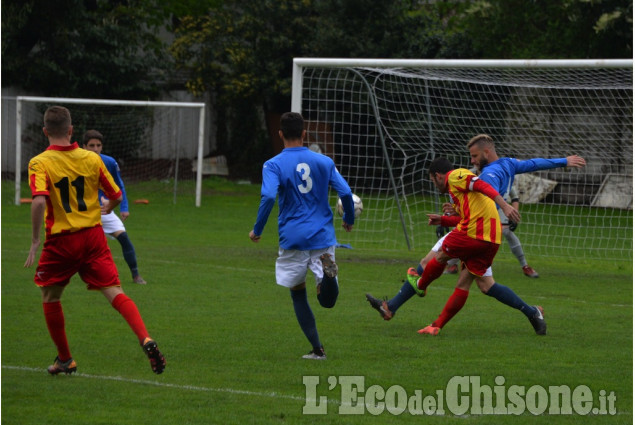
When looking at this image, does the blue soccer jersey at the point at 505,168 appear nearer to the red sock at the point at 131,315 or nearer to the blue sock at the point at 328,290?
the blue sock at the point at 328,290

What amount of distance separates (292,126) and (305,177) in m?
0.39

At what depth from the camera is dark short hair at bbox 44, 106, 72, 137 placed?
22.3 ft

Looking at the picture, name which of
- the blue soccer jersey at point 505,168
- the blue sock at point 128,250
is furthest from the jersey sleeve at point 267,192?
the blue sock at point 128,250

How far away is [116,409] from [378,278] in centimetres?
732

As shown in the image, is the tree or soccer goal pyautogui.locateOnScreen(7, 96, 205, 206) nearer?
the tree

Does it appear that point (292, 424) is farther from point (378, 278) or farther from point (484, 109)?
point (484, 109)

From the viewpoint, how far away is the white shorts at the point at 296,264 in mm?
7445

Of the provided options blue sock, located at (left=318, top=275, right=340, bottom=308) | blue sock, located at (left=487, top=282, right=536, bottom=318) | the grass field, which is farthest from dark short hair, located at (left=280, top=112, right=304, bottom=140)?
blue sock, located at (left=487, top=282, right=536, bottom=318)

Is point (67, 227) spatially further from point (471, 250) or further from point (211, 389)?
point (471, 250)

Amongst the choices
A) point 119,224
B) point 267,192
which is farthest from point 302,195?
point 119,224

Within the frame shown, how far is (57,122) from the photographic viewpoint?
680 cm

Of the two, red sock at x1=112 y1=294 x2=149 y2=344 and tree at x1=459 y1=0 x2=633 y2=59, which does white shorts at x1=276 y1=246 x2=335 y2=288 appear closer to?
red sock at x1=112 y1=294 x2=149 y2=344

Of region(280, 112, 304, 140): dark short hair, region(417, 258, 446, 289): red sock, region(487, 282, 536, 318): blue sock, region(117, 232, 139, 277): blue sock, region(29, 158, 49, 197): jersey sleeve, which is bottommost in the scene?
region(117, 232, 139, 277): blue sock

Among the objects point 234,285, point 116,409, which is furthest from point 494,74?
point 116,409
